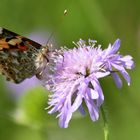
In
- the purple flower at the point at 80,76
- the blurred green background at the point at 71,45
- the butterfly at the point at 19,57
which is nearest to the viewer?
the purple flower at the point at 80,76

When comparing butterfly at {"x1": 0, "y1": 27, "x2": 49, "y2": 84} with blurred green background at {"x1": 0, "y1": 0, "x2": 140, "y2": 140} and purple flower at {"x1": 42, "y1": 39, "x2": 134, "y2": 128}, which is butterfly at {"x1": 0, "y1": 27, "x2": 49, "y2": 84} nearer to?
purple flower at {"x1": 42, "y1": 39, "x2": 134, "y2": 128}

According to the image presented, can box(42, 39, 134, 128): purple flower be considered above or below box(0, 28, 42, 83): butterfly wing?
below

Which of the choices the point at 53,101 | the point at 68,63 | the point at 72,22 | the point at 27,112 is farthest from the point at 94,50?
the point at 72,22

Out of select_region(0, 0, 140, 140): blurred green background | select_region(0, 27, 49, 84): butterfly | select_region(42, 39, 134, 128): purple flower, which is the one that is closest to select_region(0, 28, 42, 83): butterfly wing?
select_region(0, 27, 49, 84): butterfly

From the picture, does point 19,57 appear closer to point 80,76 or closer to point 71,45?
point 80,76

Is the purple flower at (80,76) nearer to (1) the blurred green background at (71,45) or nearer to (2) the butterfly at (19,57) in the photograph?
Result: (2) the butterfly at (19,57)

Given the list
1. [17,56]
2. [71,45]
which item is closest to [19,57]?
[17,56]

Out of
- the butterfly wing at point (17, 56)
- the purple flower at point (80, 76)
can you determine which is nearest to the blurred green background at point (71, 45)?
the butterfly wing at point (17, 56)
